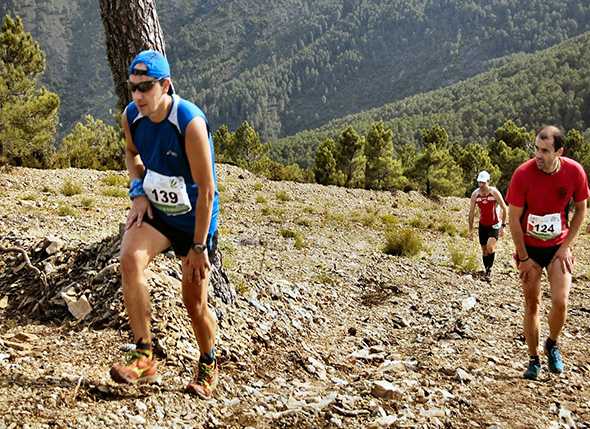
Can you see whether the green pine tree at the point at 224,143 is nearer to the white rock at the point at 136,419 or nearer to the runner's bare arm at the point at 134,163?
the runner's bare arm at the point at 134,163

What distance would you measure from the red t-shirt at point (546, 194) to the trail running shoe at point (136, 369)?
3.33 metres

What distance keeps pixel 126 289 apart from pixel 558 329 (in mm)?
3927

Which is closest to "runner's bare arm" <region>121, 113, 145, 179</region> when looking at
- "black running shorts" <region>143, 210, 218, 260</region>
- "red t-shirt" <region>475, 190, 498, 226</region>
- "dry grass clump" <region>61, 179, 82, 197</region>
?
"black running shorts" <region>143, 210, 218, 260</region>

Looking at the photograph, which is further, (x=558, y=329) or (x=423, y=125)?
(x=423, y=125)

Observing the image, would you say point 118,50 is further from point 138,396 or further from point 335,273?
point 335,273

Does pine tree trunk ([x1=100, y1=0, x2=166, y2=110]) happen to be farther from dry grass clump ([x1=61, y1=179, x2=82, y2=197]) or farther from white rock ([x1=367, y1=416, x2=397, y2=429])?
dry grass clump ([x1=61, y1=179, x2=82, y2=197])

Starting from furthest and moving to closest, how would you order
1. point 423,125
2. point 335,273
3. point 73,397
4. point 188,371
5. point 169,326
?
1. point 423,125
2. point 335,273
3. point 169,326
4. point 188,371
5. point 73,397

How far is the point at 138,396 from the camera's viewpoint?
3818 millimetres

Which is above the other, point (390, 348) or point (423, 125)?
point (423, 125)

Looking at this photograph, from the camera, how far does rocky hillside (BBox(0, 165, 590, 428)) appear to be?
12.7 feet

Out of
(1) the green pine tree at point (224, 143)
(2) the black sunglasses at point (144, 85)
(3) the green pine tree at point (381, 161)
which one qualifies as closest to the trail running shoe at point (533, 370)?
(2) the black sunglasses at point (144, 85)

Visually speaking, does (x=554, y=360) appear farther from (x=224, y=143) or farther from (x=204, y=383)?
(x=224, y=143)

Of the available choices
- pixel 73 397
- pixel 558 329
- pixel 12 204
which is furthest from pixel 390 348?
pixel 12 204

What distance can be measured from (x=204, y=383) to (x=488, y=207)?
8.19 meters
